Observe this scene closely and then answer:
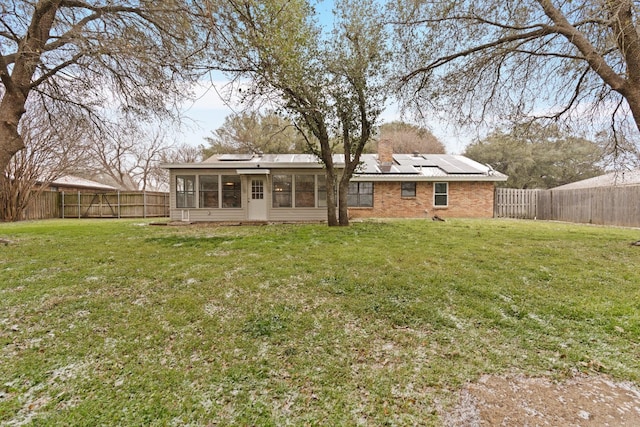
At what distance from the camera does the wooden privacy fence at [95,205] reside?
54.2 ft

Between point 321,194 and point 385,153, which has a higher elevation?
point 385,153

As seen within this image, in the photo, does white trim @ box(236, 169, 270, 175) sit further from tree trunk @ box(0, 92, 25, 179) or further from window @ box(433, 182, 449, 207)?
window @ box(433, 182, 449, 207)

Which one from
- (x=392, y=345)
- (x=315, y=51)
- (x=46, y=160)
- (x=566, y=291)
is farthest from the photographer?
(x=46, y=160)

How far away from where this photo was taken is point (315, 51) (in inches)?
327

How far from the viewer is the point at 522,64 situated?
727 centimetres

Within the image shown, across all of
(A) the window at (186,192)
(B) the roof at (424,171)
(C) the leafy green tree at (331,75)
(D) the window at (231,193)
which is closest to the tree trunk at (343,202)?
(C) the leafy green tree at (331,75)

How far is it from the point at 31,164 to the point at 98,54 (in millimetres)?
15024

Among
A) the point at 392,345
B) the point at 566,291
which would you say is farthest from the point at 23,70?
the point at 566,291

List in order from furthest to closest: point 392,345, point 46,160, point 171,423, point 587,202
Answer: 1. point 46,160
2. point 587,202
3. point 392,345
4. point 171,423

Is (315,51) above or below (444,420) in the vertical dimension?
above

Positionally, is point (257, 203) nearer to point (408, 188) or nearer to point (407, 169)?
point (408, 188)

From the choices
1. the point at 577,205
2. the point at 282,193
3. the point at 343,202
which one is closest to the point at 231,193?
the point at 282,193

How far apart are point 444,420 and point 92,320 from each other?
3.33 meters

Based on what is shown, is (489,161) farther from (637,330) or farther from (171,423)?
(171,423)
